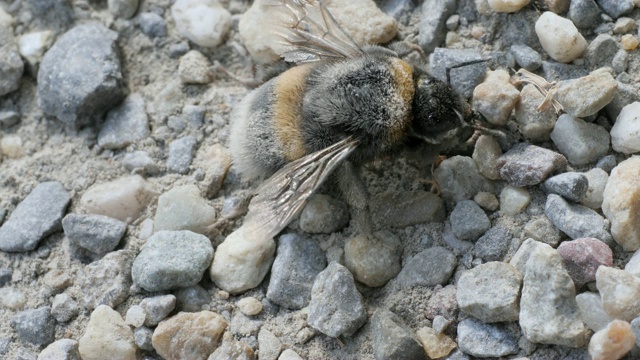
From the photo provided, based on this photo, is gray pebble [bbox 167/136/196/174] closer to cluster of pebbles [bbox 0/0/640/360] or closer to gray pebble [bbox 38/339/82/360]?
cluster of pebbles [bbox 0/0/640/360]

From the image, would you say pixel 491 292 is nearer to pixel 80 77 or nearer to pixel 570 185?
pixel 570 185

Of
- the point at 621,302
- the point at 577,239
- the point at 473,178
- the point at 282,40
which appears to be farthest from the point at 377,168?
the point at 621,302

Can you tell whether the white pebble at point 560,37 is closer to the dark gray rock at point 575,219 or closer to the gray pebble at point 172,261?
the dark gray rock at point 575,219

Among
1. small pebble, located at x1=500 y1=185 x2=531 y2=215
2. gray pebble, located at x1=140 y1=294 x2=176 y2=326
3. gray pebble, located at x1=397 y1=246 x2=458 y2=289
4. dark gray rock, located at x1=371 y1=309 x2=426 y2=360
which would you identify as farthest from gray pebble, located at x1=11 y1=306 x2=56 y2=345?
small pebble, located at x1=500 y1=185 x2=531 y2=215

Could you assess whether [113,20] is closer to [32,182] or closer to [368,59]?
[32,182]

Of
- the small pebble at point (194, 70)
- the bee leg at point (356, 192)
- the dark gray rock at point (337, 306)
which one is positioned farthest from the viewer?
the small pebble at point (194, 70)

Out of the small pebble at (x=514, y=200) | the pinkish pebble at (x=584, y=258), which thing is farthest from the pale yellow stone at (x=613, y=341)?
the small pebble at (x=514, y=200)

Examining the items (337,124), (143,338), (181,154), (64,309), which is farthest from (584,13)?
(64,309)
